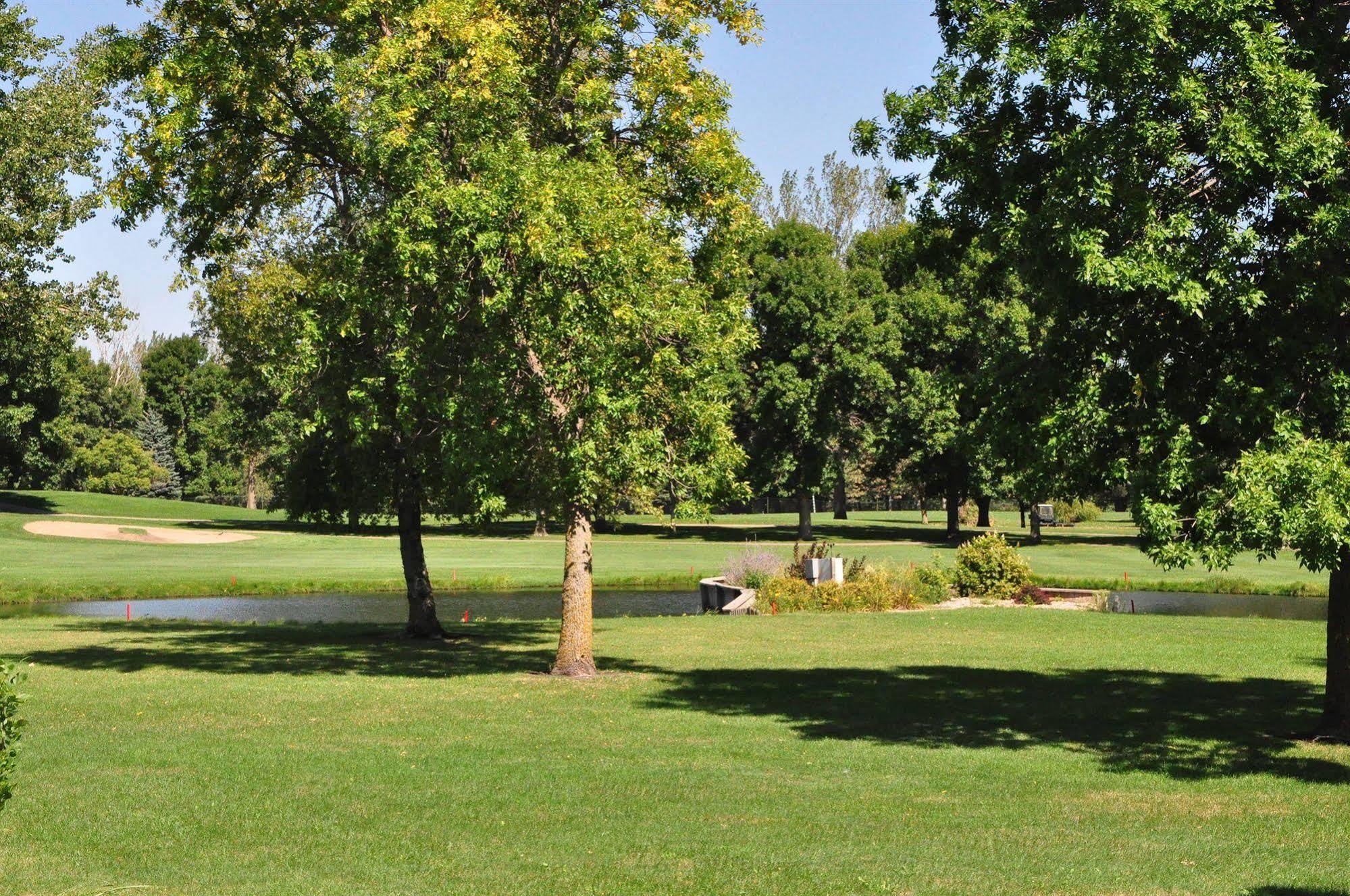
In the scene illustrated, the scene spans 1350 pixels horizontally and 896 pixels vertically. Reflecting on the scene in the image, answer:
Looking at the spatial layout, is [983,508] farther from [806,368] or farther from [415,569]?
[415,569]

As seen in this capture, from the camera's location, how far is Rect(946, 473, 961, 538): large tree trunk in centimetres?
7425

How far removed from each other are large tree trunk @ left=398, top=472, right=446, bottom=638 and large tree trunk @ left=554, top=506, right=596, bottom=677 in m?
7.22

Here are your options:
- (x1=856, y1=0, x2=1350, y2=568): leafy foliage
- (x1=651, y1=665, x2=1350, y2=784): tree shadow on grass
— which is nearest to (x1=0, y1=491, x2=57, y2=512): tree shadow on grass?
(x1=651, y1=665, x2=1350, y2=784): tree shadow on grass

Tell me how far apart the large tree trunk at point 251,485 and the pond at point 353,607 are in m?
65.2

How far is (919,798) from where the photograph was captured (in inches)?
511

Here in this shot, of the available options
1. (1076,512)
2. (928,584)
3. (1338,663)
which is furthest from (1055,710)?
(1076,512)

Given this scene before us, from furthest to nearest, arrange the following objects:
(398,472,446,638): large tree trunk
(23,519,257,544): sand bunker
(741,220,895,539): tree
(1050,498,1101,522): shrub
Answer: (1050,498,1101,522): shrub
(741,220,895,539): tree
(23,519,257,544): sand bunker
(398,472,446,638): large tree trunk

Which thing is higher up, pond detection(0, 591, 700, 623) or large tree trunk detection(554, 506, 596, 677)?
large tree trunk detection(554, 506, 596, 677)

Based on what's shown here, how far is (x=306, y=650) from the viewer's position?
27.9m

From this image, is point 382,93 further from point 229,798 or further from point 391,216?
point 229,798

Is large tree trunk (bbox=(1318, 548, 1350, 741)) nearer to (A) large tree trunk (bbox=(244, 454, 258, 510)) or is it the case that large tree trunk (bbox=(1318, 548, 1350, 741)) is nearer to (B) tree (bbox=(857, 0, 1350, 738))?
(B) tree (bbox=(857, 0, 1350, 738))

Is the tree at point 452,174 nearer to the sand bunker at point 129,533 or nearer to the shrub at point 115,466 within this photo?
the sand bunker at point 129,533

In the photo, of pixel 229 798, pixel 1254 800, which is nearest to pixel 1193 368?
pixel 1254 800

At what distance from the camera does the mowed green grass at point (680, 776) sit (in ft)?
33.1
